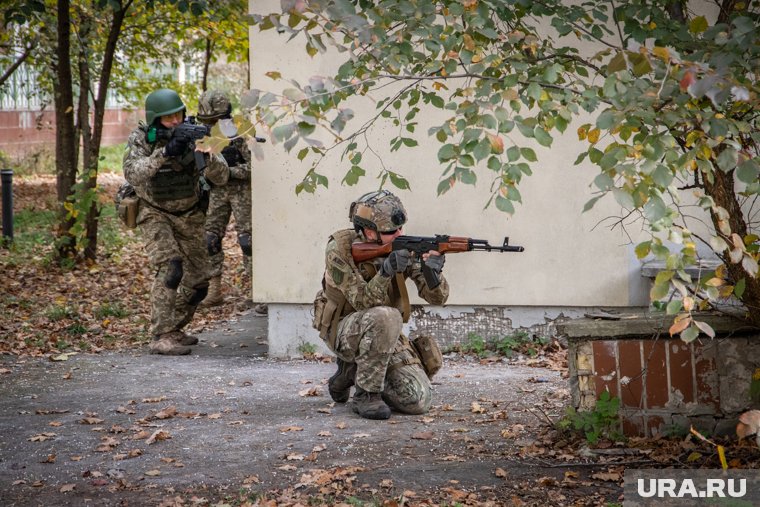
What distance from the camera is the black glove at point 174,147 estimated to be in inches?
303

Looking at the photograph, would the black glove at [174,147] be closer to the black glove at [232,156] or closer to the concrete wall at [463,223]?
the concrete wall at [463,223]

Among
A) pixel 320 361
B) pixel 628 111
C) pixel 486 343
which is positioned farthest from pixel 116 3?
pixel 628 111

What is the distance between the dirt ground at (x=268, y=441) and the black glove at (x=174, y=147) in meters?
1.64

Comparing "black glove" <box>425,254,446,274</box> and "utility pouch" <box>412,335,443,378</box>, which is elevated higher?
"black glove" <box>425,254,446,274</box>

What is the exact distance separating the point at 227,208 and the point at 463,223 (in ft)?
9.82

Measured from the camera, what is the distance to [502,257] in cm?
774

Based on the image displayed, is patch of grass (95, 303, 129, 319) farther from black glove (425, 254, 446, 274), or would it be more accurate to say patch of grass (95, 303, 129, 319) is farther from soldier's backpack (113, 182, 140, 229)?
black glove (425, 254, 446, 274)

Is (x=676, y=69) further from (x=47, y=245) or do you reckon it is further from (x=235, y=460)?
(x=47, y=245)

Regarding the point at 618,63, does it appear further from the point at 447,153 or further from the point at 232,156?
the point at 232,156

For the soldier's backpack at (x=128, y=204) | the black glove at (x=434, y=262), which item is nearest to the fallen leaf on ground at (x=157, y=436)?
the black glove at (x=434, y=262)

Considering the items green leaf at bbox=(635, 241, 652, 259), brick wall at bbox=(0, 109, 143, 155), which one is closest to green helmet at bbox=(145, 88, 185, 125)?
green leaf at bbox=(635, 241, 652, 259)

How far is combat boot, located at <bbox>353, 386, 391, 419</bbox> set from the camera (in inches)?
230

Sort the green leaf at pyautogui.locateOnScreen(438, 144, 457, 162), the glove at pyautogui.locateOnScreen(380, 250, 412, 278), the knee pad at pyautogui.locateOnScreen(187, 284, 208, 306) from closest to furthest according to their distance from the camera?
the green leaf at pyautogui.locateOnScreen(438, 144, 457, 162) → the glove at pyautogui.locateOnScreen(380, 250, 412, 278) → the knee pad at pyautogui.locateOnScreen(187, 284, 208, 306)

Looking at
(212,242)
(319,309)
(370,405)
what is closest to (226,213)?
(212,242)
